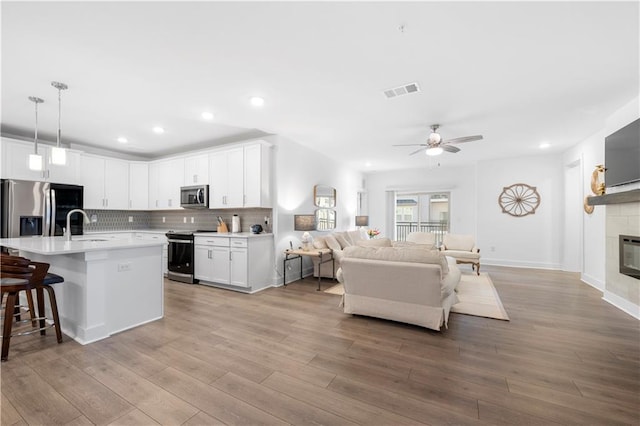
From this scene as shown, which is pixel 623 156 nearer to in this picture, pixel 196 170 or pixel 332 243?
pixel 332 243

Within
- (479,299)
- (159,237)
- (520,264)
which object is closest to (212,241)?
(159,237)

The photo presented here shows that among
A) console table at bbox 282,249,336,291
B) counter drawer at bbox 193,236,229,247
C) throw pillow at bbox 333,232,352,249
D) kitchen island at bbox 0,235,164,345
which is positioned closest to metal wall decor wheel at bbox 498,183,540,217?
throw pillow at bbox 333,232,352,249

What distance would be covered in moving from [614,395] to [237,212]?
541 cm

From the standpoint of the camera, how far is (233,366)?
2.29 meters

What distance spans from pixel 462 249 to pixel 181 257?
608 centimetres

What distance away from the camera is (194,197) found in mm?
5402

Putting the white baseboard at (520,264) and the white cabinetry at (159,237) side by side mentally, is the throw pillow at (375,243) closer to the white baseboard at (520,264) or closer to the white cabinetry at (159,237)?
the white baseboard at (520,264)

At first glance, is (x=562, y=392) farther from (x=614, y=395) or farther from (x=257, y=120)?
(x=257, y=120)

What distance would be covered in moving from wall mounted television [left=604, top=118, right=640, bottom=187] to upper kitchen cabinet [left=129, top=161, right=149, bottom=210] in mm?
8314

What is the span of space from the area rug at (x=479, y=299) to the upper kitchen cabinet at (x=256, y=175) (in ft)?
11.4

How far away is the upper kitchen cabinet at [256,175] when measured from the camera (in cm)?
478

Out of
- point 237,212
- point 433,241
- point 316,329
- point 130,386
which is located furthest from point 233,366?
point 433,241

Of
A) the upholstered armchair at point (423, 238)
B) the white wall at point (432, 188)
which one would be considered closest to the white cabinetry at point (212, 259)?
the upholstered armchair at point (423, 238)

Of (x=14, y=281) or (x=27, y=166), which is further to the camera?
(x=27, y=166)
